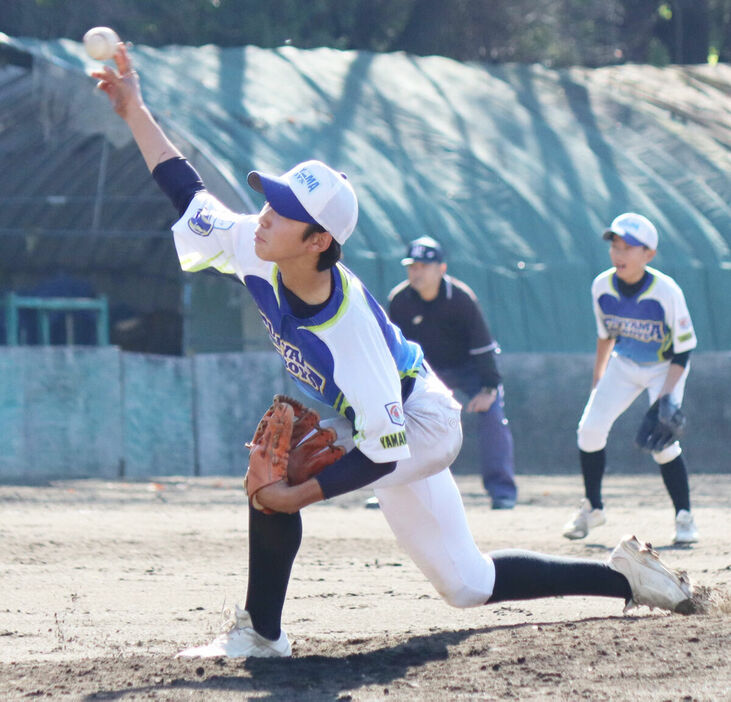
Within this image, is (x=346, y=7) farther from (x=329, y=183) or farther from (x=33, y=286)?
(x=329, y=183)

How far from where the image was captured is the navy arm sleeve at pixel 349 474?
430cm

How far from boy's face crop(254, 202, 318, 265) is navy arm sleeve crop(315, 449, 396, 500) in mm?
700

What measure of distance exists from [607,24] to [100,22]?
1377cm

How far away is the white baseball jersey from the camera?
4.24 meters

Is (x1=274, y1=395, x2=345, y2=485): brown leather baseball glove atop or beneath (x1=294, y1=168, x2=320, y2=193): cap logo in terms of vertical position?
beneath

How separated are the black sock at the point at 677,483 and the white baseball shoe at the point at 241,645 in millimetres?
4149

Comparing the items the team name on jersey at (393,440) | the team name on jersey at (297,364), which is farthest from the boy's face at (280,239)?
the team name on jersey at (393,440)

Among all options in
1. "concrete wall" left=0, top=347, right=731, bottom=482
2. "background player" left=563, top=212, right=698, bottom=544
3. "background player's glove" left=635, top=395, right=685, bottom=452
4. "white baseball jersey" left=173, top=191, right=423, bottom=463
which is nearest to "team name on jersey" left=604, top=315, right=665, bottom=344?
"background player" left=563, top=212, right=698, bottom=544

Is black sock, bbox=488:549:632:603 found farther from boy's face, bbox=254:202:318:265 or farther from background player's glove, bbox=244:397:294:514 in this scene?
boy's face, bbox=254:202:318:265

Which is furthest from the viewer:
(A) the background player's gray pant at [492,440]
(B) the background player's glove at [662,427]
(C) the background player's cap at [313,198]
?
(A) the background player's gray pant at [492,440]

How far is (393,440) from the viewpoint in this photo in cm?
427

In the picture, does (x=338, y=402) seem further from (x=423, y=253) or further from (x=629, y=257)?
→ (x=423, y=253)

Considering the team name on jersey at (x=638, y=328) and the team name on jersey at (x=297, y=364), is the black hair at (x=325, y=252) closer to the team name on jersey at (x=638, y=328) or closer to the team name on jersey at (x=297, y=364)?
the team name on jersey at (x=297, y=364)

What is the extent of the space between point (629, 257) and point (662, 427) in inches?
42.8
